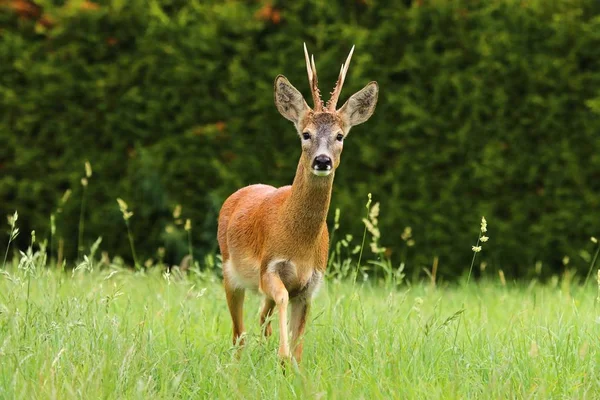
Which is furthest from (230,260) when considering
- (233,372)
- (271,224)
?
(233,372)

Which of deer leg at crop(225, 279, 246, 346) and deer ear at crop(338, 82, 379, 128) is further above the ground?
deer ear at crop(338, 82, 379, 128)

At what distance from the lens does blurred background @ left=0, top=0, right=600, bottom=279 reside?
8.95 metres

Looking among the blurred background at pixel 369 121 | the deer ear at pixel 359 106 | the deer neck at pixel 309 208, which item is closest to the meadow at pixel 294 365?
the deer neck at pixel 309 208

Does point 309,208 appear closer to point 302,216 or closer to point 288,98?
point 302,216

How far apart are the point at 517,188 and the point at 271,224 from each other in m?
4.61

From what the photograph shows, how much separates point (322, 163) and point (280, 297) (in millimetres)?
640

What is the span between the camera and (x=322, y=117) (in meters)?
4.90

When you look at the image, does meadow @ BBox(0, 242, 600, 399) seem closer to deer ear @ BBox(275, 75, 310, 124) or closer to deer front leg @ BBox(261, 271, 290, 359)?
deer front leg @ BBox(261, 271, 290, 359)

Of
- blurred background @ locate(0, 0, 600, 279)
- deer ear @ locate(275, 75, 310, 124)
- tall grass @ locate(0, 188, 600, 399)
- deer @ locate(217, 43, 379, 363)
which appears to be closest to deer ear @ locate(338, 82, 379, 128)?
deer @ locate(217, 43, 379, 363)

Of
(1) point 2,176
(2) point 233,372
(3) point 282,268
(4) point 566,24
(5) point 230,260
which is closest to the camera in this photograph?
(2) point 233,372

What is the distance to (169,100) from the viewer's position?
934 cm

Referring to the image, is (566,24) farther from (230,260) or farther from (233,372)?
(233,372)

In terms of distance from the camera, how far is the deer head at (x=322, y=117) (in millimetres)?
4742

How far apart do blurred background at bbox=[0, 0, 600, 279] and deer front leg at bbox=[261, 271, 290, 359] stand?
4.02 meters
